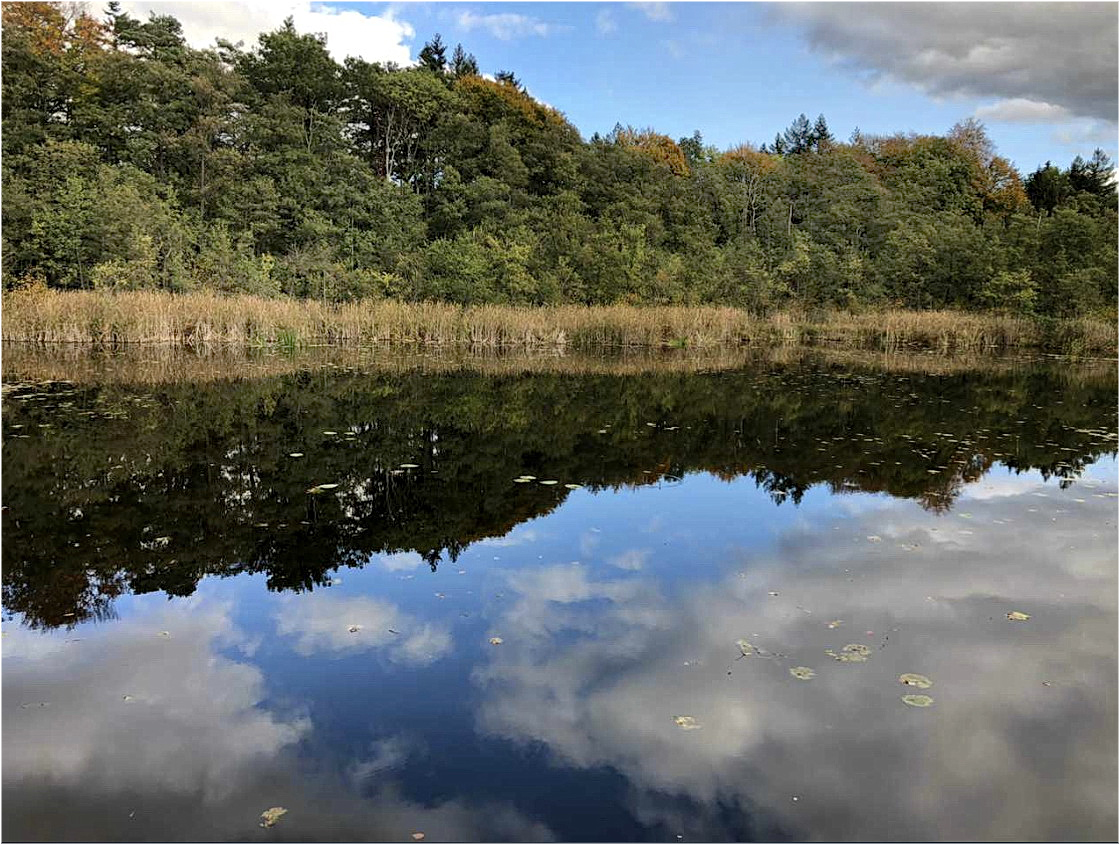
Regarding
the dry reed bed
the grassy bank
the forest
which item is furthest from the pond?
the forest

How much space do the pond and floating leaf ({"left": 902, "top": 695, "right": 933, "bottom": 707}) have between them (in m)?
0.01

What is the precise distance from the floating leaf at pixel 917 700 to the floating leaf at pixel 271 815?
2.56 metres

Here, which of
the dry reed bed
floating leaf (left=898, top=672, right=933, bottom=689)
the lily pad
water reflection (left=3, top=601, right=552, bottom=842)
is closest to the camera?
water reflection (left=3, top=601, right=552, bottom=842)

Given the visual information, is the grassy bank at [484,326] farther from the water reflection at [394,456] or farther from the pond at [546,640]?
the pond at [546,640]

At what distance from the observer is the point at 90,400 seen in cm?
1041

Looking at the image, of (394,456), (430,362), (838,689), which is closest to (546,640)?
(838,689)

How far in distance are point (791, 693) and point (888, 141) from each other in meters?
54.1

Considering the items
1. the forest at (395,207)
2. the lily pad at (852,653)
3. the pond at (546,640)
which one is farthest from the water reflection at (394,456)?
the forest at (395,207)

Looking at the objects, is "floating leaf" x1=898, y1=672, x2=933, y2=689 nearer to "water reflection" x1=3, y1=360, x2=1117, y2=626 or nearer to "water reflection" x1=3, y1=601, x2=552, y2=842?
"water reflection" x1=3, y1=601, x2=552, y2=842

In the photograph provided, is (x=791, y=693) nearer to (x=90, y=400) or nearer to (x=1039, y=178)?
(x=90, y=400)

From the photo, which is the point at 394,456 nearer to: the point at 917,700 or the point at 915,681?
the point at 915,681

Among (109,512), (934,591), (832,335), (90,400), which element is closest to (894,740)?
(934,591)

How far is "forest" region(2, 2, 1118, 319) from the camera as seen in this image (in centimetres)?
2461

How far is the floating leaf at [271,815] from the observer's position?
2596mm
